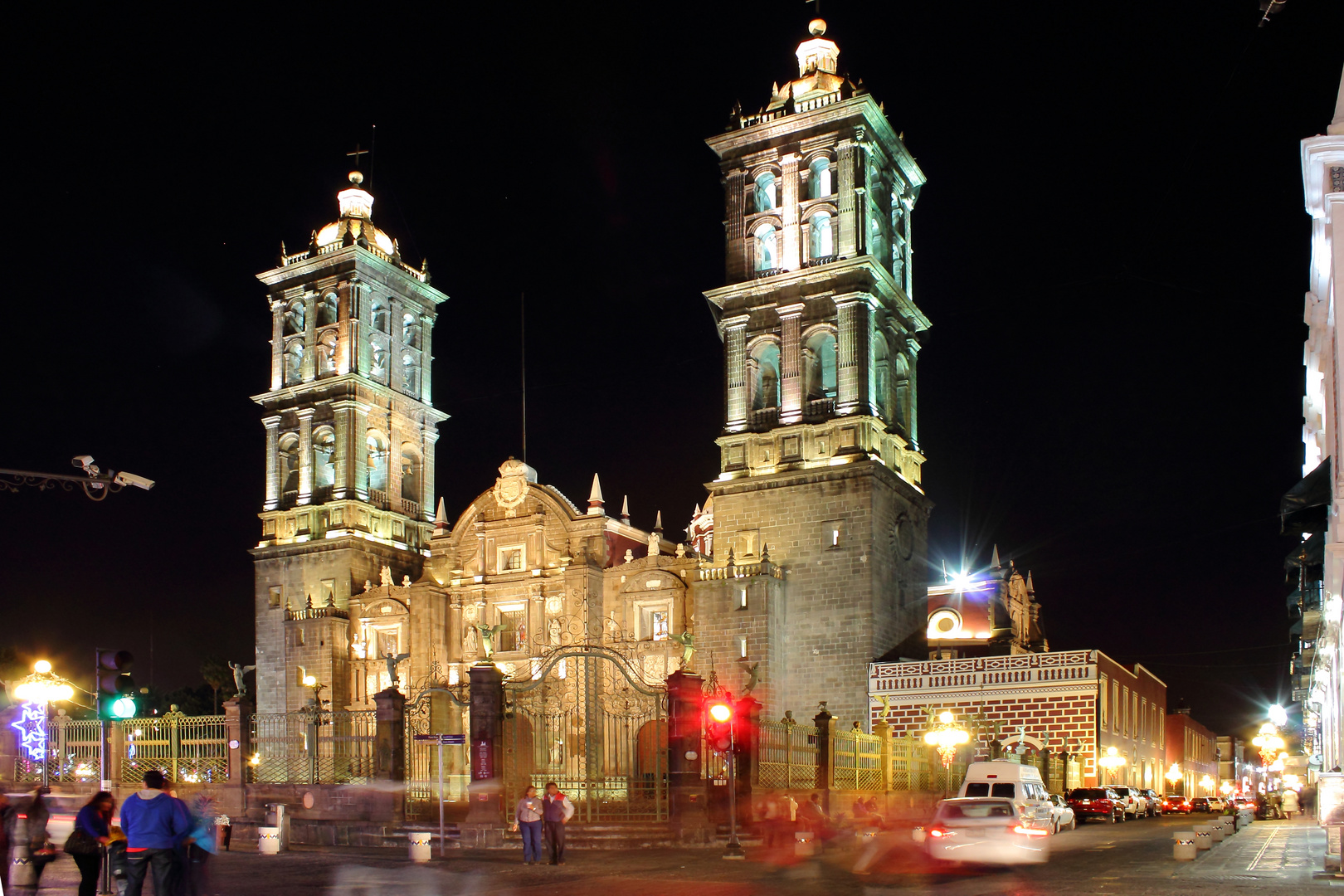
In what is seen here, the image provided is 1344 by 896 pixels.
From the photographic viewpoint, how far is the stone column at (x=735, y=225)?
43.5m

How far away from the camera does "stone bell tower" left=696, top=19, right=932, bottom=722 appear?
39281 mm

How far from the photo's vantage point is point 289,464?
51500 mm

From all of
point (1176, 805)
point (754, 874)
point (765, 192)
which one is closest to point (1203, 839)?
point (754, 874)

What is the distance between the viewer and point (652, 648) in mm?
43000

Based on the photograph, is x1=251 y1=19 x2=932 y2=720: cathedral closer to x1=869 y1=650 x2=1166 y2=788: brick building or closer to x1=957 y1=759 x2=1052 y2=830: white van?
x1=869 y1=650 x2=1166 y2=788: brick building

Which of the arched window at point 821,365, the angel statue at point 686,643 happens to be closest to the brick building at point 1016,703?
the angel statue at point 686,643

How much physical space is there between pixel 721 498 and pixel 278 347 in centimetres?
2102

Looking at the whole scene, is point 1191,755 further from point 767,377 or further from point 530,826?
point 530,826

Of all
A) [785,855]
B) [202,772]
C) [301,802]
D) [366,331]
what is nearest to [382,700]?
[301,802]

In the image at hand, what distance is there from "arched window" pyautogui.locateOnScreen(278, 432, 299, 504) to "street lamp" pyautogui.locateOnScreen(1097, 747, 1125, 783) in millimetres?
30822

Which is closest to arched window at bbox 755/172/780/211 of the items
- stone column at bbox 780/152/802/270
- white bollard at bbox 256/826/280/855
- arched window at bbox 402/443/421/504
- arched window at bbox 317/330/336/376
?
stone column at bbox 780/152/802/270

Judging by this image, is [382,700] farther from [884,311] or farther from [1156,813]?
[1156,813]

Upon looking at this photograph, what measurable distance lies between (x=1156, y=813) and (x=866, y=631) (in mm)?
15151

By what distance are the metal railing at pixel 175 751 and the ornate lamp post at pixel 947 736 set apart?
17.4 meters
